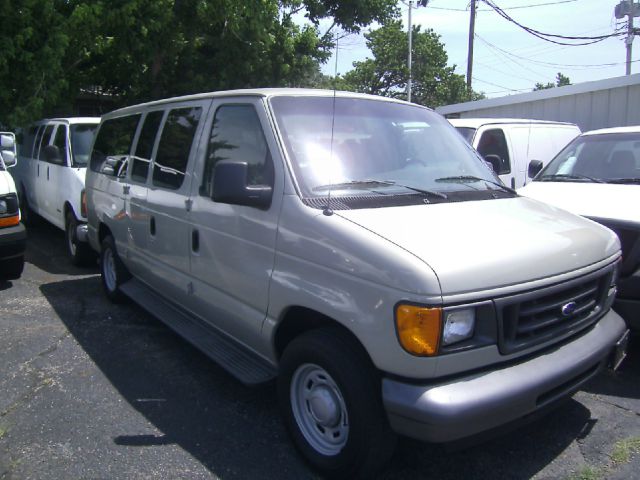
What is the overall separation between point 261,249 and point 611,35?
68.8ft

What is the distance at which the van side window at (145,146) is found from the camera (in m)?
4.91

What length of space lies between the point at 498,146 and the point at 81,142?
19.6 ft

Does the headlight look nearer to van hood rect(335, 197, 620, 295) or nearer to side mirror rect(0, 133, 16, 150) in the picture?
van hood rect(335, 197, 620, 295)

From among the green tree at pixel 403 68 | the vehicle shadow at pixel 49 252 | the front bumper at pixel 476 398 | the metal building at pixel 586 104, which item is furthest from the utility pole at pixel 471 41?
the front bumper at pixel 476 398

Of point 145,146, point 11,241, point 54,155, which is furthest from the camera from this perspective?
point 54,155

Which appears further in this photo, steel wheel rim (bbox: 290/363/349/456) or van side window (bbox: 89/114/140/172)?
van side window (bbox: 89/114/140/172)

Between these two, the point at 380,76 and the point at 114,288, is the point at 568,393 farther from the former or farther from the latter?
the point at 380,76

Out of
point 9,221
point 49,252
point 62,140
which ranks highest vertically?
point 62,140

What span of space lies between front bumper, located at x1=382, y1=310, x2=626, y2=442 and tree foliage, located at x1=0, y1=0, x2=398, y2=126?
8.93 m

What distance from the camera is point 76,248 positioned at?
742 centimetres

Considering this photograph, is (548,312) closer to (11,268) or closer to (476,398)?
(476,398)

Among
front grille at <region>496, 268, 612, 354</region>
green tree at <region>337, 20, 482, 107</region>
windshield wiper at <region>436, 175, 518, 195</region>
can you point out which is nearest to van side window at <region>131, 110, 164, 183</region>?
windshield wiper at <region>436, 175, 518, 195</region>

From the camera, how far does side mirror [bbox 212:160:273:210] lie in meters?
3.08

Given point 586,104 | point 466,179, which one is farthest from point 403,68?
point 466,179
